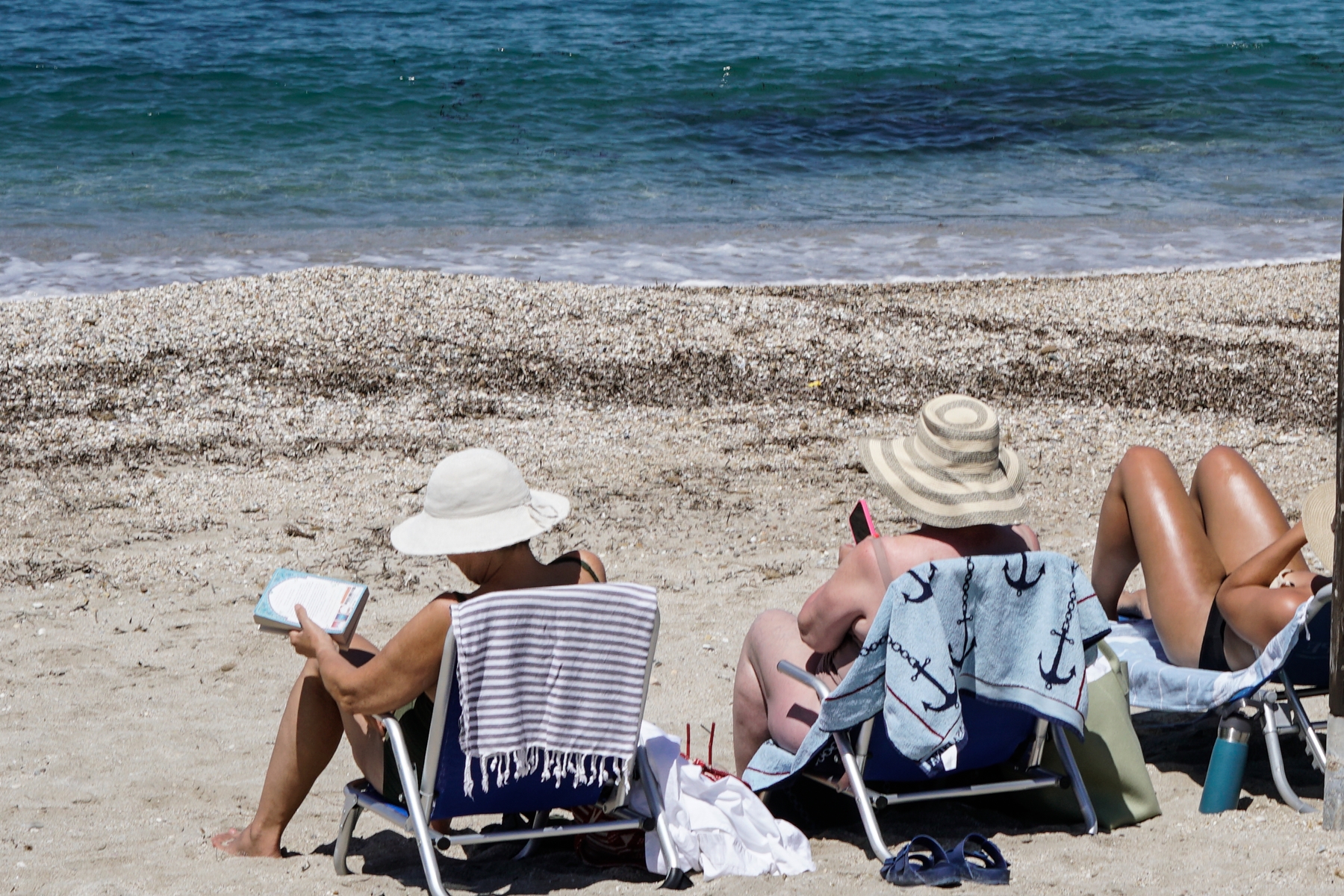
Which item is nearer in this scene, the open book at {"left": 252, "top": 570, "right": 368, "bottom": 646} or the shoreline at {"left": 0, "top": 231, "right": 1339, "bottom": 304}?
the open book at {"left": 252, "top": 570, "right": 368, "bottom": 646}

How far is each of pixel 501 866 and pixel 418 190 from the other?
13070 mm

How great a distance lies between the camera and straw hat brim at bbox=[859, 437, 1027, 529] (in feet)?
10.0

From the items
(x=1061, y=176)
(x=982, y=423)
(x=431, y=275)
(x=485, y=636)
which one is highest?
(x=982, y=423)

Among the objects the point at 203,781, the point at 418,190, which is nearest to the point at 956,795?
the point at 203,781

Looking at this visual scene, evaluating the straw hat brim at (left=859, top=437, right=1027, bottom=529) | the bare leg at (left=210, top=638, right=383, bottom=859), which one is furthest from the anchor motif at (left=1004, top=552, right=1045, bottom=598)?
the bare leg at (left=210, top=638, right=383, bottom=859)

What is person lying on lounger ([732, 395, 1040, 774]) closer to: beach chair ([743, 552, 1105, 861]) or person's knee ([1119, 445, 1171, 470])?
beach chair ([743, 552, 1105, 861])

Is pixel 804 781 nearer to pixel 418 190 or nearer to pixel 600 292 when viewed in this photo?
pixel 600 292

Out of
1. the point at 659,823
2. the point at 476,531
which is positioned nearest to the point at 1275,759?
the point at 659,823

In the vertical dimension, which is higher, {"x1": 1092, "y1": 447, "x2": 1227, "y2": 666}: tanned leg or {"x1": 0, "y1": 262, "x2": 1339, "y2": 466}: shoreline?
{"x1": 1092, "y1": 447, "x2": 1227, "y2": 666}: tanned leg

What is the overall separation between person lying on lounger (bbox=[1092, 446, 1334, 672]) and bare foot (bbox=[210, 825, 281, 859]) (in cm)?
236

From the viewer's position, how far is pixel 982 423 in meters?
3.11

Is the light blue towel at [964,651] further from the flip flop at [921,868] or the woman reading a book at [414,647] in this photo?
the woman reading a book at [414,647]

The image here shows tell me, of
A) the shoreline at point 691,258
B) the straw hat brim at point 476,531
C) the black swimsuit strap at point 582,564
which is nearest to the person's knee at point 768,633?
the black swimsuit strap at point 582,564

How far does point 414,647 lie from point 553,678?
283 millimetres
